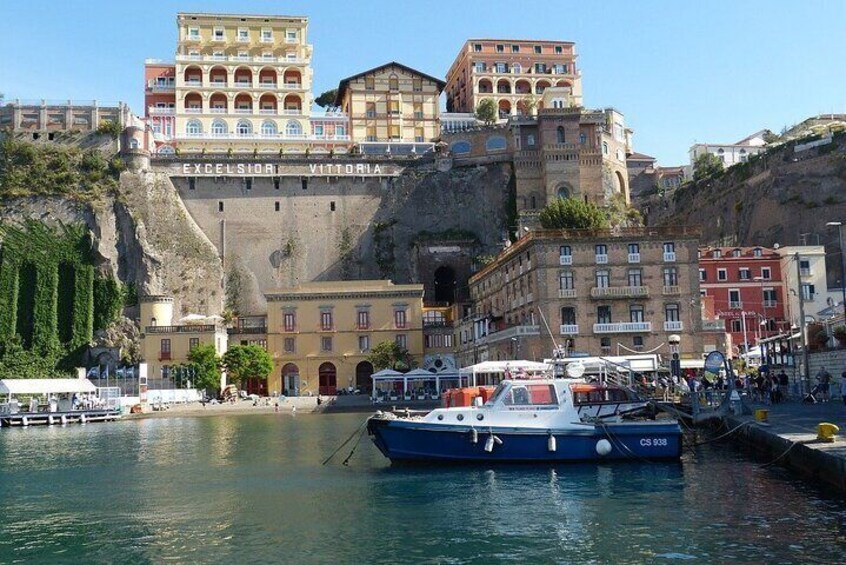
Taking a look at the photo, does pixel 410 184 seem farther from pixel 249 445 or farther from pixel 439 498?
pixel 439 498

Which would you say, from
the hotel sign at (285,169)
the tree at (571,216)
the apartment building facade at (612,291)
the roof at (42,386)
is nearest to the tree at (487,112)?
the hotel sign at (285,169)

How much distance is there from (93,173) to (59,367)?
1856 centimetres

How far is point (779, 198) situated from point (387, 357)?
3925 cm

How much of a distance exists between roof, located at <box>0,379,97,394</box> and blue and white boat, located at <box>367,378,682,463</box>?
35.8 metres

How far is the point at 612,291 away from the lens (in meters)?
50.9

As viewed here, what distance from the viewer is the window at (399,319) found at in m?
68.2

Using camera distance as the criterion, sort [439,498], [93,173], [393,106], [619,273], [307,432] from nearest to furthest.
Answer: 1. [439,498]
2. [307,432]
3. [619,273]
4. [93,173]
5. [393,106]

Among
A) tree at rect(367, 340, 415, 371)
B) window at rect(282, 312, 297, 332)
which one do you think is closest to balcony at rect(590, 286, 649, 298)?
tree at rect(367, 340, 415, 371)

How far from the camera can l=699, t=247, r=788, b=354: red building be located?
63969 millimetres

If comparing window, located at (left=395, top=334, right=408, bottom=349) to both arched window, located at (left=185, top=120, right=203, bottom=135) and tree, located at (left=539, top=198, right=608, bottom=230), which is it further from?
arched window, located at (left=185, top=120, right=203, bottom=135)

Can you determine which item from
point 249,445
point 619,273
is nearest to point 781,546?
point 249,445

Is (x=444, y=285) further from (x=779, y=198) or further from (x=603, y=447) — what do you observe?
(x=603, y=447)

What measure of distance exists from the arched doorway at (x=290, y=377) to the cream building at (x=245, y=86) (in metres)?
25.9

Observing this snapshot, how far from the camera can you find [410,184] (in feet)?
268
